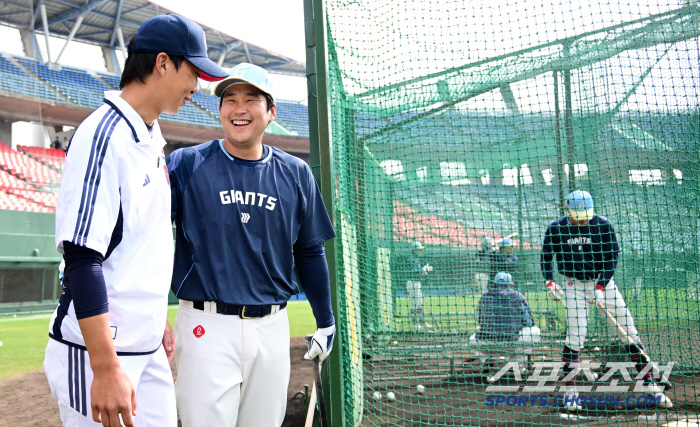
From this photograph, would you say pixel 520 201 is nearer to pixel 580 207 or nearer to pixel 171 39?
pixel 580 207

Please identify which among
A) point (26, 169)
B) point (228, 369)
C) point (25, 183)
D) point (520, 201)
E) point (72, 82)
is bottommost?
point (228, 369)

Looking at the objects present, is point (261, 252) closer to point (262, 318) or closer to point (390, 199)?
point (262, 318)

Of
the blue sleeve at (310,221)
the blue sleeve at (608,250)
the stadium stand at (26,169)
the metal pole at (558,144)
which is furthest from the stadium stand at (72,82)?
the blue sleeve at (310,221)

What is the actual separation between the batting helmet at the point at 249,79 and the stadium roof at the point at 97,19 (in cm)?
2417

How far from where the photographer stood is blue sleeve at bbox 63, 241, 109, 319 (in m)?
1.26

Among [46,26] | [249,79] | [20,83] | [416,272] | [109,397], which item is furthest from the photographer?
[46,26]

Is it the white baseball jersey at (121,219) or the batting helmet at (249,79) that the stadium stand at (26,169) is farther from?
the white baseball jersey at (121,219)

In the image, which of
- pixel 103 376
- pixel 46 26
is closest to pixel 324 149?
pixel 103 376

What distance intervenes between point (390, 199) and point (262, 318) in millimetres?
3015

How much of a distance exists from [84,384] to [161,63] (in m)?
0.98

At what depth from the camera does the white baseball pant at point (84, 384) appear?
4.55 ft

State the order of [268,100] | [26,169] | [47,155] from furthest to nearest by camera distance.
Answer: [47,155]
[26,169]
[268,100]

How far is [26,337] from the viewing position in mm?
7820

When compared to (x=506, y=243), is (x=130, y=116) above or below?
above
